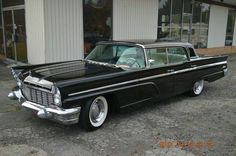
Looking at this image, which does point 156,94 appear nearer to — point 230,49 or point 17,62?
point 17,62

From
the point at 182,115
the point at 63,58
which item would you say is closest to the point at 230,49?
the point at 63,58

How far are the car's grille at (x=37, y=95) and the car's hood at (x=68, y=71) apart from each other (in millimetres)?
215

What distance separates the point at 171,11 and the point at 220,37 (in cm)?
515

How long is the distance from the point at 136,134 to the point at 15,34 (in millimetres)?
8044

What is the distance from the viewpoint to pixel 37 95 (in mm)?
4250

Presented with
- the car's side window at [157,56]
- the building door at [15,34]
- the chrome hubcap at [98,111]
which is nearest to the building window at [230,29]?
the building door at [15,34]

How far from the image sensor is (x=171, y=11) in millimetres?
12984

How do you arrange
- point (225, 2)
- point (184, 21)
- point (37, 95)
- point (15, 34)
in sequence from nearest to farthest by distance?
point (37, 95) < point (15, 34) < point (184, 21) < point (225, 2)

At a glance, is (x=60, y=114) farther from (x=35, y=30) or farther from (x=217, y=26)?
(x=217, y=26)

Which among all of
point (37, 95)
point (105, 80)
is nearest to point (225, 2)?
point (105, 80)

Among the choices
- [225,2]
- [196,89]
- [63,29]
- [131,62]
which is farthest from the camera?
[225,2]

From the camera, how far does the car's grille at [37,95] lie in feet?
13.3

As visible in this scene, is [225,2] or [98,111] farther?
[225,2]

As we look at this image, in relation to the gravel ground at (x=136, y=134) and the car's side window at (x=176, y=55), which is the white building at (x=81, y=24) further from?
the car's side window at (x=176, y=55)
